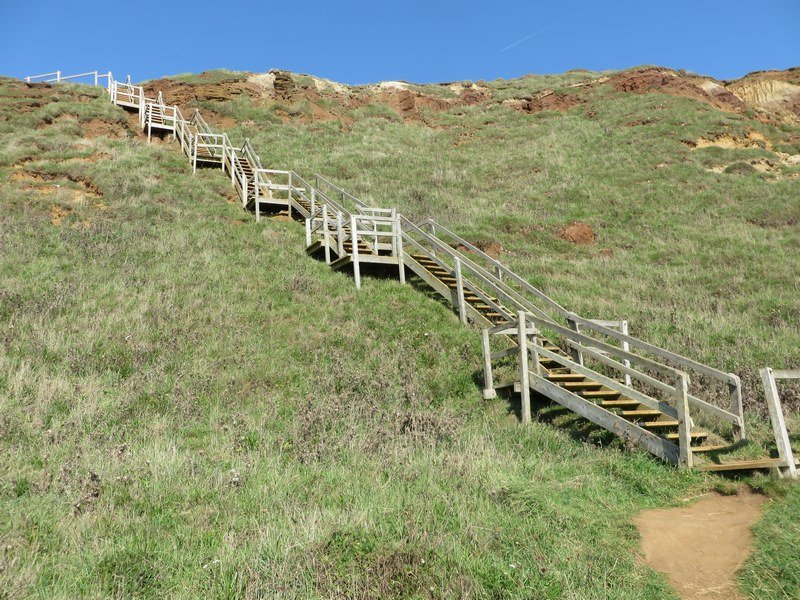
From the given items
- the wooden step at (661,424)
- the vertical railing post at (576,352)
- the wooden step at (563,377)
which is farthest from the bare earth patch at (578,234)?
the wooden step at (661,424)

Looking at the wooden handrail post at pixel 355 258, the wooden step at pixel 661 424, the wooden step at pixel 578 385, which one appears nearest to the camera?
the wooden step at pixel 661 424

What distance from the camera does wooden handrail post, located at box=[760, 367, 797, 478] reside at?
20.5 ft

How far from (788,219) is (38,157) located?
97.2ft

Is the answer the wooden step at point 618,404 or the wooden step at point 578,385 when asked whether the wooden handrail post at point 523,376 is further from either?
the wooden step at point 618,404

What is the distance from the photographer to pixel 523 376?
892 cm

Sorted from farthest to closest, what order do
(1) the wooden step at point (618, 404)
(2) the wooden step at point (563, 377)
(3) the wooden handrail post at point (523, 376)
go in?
1. (2) the wooden step at point (563, 377)
2. (3) the wooden handrail post at point (523, 376)
3. (1) the wooden step at point (618, 404)

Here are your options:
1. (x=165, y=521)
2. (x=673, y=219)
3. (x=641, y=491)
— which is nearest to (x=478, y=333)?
(x=641, y=491)

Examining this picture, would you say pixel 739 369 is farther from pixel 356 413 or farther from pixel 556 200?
pixel 556 200

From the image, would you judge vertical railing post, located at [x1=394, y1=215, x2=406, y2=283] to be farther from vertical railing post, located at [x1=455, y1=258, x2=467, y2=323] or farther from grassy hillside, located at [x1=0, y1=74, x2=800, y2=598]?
vertical railing post, located at [x1=455, y1=258, x2=467, y2=323]

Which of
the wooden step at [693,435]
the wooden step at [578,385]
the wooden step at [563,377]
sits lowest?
the wooden step at [693,435]

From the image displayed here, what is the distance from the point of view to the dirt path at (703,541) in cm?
462

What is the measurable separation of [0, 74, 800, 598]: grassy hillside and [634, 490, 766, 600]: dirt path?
0.18 m

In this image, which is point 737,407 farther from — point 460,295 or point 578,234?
point 578,234

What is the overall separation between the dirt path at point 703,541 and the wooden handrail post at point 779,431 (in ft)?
1.83
